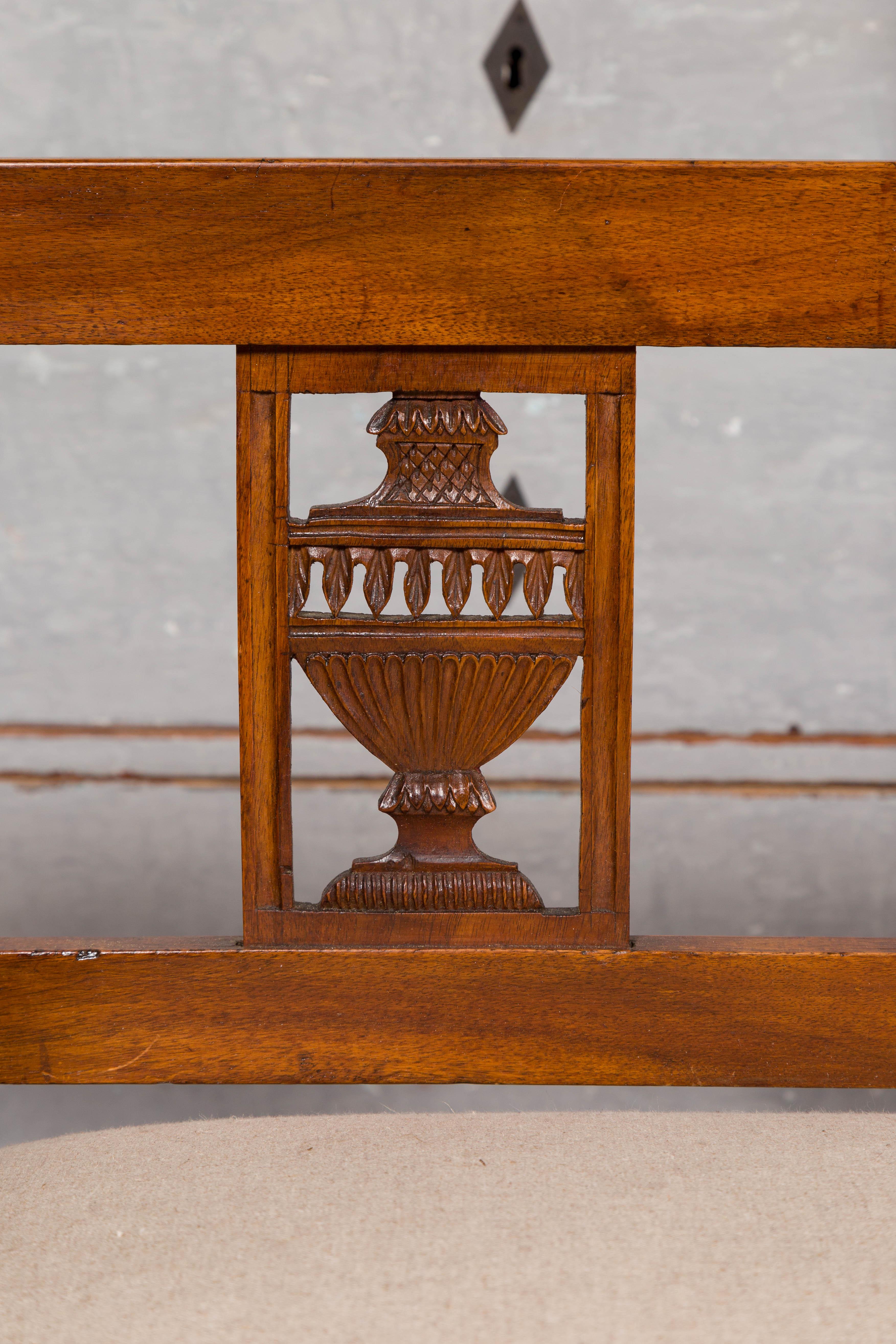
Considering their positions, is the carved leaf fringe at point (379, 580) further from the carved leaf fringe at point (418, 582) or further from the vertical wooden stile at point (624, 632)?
the vertical wooden stile at point (624, 632)

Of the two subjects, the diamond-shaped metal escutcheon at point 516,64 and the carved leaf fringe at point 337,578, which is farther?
the diamond-shaped metal escutcheon at point 516,64

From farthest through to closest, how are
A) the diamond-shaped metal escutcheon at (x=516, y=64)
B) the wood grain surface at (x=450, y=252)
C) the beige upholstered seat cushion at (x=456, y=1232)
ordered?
1. the diamond-shaped metal escutcheon at (x=516, y=64)
2. the wood grain surface at (x=450, y=252)
3. the beige upholstered seat cushion at (x=456, y=1232)

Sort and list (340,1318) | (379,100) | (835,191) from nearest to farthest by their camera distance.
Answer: (340,1318), (835,191), (379,100)

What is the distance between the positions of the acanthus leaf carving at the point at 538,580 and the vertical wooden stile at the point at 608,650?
0.02 meters

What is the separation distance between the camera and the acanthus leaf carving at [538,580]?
1.79 feet

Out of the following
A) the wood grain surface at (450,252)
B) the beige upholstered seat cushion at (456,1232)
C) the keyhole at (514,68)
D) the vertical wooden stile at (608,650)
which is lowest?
the beige upholstered seat cushion at (456,1232)

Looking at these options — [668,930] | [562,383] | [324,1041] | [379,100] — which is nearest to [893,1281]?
[324,1041]

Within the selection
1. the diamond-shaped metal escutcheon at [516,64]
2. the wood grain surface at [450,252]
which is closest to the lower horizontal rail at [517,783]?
the diamond-shaped metal escutcheon at [516,64]

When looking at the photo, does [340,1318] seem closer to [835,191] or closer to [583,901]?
[583,901]

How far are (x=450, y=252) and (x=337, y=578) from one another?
0.16 metres

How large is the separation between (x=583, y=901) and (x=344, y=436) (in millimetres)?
918

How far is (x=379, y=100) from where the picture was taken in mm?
1301

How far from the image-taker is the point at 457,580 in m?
0.55

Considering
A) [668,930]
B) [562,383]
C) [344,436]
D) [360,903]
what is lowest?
[668,930]
